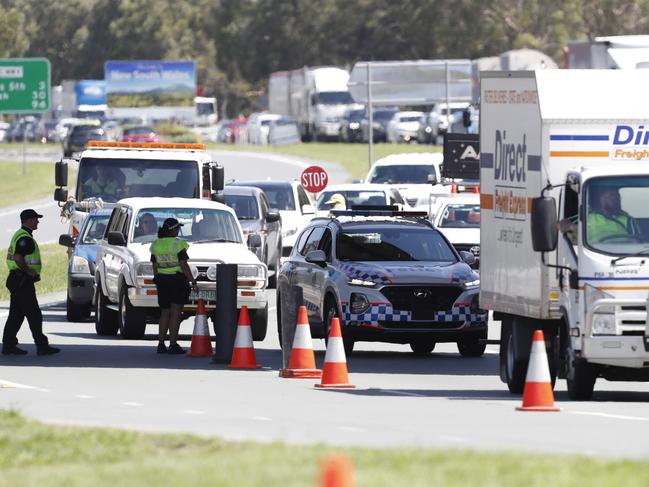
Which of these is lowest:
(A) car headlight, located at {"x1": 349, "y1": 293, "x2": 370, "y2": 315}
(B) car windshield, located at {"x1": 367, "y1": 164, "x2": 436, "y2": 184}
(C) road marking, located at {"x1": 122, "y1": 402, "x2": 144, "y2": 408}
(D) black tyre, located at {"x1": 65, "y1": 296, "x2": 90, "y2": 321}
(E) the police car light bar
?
(D) black tyre, located at {"x1": 65, "y1": 296, "x2": 90, "y2": 321}

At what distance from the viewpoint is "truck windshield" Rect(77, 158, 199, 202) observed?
2936cm

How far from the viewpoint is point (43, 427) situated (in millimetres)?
13188

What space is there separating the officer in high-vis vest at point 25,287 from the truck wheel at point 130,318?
188cm

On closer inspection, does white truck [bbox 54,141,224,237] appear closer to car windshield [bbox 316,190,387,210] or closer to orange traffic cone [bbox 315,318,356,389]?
car windshield [bbox 316,190,387,210]

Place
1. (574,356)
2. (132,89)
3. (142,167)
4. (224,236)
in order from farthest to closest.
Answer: (132,89)
(142,167)
(224,236)
(574,356)

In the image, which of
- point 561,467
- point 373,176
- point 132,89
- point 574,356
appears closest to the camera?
point 561,467

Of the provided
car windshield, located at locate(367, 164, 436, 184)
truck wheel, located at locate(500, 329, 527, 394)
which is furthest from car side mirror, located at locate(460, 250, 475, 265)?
car windshield, located at locate(367, 164, 436, 184)

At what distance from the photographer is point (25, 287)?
21.6 m

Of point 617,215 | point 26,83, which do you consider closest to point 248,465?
point 617,215

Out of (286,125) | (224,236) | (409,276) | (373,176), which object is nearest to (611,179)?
(409,276)

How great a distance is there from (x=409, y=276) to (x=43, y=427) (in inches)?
333

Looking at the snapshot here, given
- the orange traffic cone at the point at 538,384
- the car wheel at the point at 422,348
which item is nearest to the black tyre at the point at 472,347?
the car wheel at the point at 422,348

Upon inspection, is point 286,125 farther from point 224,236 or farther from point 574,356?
point 574,356

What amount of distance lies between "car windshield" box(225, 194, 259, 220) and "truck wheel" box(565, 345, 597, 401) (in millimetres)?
17379
